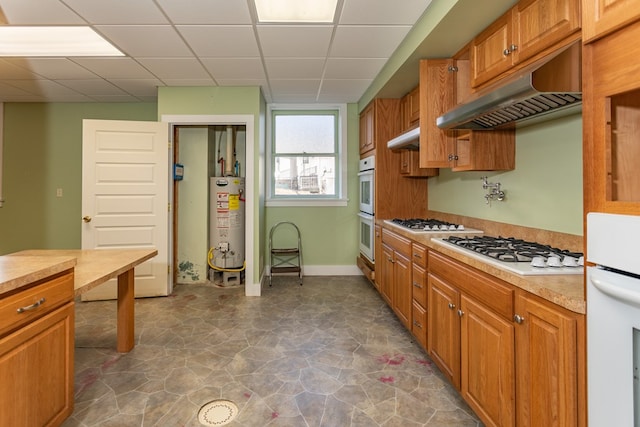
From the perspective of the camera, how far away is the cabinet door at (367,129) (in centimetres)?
385

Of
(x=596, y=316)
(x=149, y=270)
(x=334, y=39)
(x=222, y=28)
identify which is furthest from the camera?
(x=149, y=270)

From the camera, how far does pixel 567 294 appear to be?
1.07 metres

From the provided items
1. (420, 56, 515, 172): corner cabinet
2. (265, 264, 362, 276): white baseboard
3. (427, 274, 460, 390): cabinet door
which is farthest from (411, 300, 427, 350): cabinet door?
(265, 264, 362, 276): white baseboard

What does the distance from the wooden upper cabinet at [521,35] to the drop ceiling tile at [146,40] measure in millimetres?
2298

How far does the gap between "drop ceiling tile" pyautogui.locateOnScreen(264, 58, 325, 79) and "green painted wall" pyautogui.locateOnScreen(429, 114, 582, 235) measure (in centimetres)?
190

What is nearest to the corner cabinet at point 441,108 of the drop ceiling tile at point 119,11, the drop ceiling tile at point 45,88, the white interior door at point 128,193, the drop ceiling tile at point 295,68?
the drop ceiling tile at point 295,68

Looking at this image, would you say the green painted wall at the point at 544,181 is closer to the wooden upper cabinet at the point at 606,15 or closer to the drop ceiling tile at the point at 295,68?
the wooden upper cabinet at the point at 606,15

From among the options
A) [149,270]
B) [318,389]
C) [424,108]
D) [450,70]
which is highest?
[450,70]

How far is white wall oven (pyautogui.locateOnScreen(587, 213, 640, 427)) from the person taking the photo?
33.9 inches

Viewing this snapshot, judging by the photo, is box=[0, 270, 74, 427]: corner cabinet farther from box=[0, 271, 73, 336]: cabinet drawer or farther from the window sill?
the window sill

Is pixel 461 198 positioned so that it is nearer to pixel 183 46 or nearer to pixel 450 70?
pixel 450 70

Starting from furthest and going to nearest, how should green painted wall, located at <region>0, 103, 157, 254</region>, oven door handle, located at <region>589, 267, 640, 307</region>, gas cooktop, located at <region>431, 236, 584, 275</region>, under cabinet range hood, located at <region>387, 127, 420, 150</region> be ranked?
green painted wall, located at <region>0, 103, 157, 254</region> < under cabinet range hood, located at <region>387, 127, 420, 150</region> < gas cooktop, located at <region>431, 236, 584, 275</region> < oven door handle, located at <region>589, 267, 640, 307</region>

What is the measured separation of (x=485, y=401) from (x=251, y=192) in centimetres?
304

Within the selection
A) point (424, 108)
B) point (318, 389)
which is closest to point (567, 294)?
point (318, 389)
